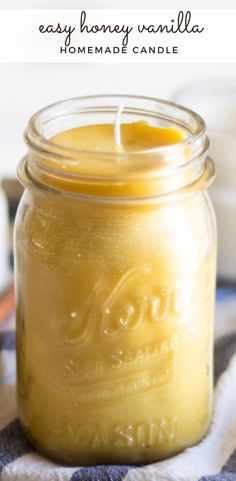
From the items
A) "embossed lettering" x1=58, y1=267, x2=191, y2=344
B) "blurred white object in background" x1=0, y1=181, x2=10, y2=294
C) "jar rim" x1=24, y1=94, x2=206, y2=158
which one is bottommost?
"blurred white object in background" x1=0, y1=181, x2=10, y2=294

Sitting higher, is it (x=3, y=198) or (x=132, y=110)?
(x=132, y=110)

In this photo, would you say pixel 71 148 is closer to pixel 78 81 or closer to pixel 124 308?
pixel 124 308

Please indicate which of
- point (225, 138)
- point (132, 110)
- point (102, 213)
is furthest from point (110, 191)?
point (225, 138)

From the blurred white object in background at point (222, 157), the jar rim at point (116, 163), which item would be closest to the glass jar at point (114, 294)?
the jar rim at point (116, 163)

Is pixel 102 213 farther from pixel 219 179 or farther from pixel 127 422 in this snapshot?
pixel 219 179

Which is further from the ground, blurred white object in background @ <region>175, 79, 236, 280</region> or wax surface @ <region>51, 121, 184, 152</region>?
wax surface @ <region>51, 121, 184, 152</region>

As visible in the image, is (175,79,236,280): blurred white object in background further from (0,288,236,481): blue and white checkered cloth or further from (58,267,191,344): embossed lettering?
(58,267,191,344): embossed lettering

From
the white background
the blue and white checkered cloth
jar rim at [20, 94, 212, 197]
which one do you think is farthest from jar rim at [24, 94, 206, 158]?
the white background
